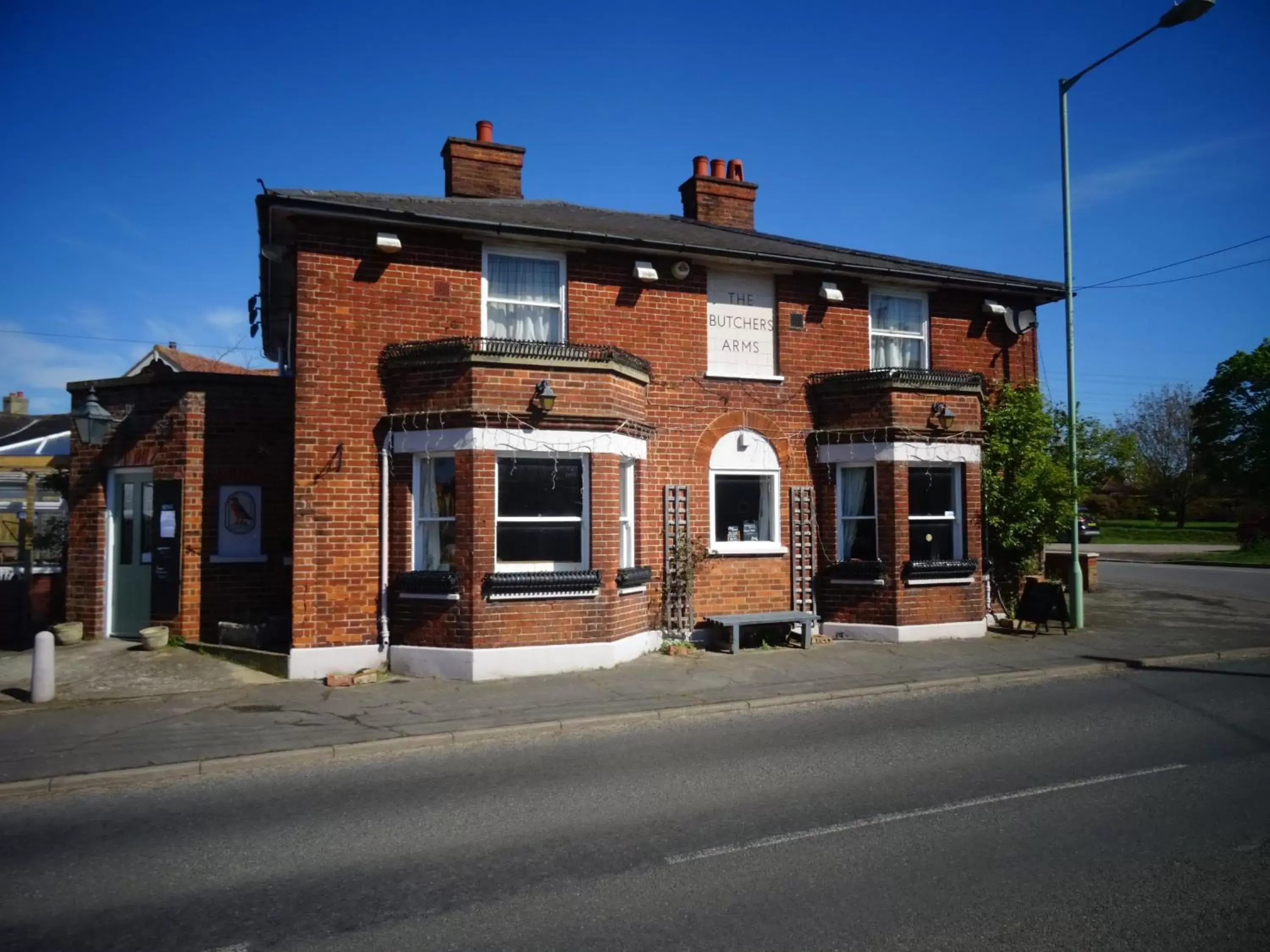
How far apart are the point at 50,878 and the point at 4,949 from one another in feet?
2.99

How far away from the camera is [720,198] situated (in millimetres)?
16609

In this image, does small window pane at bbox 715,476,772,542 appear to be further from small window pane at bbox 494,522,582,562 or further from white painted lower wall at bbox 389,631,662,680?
white painted lower wall at bbox 389,631,662,680

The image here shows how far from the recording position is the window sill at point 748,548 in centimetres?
1285

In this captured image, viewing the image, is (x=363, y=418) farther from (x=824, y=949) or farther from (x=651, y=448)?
(x=824, y=949)

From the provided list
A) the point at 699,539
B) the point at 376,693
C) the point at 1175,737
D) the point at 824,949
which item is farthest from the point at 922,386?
the point at 824,949

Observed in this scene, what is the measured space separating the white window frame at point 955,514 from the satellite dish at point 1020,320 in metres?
3.05

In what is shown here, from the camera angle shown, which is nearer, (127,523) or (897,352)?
(127,523)

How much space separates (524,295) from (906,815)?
870cm

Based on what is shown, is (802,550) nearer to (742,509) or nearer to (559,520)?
(742,509)

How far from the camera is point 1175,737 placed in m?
7.65

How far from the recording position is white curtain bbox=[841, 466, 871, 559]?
13414mm

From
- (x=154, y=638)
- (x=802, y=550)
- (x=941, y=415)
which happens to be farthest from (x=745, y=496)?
(x=154, y=638)

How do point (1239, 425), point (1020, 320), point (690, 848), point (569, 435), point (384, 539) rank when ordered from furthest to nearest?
1. point (1239, 425)
2. point (1020, 320)
3. point (569, 435)
4. point (384, 539)
5. point (690, 848)

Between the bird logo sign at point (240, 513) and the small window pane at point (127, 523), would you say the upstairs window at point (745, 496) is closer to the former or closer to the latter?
the bird logo sign at point (240, 513)
